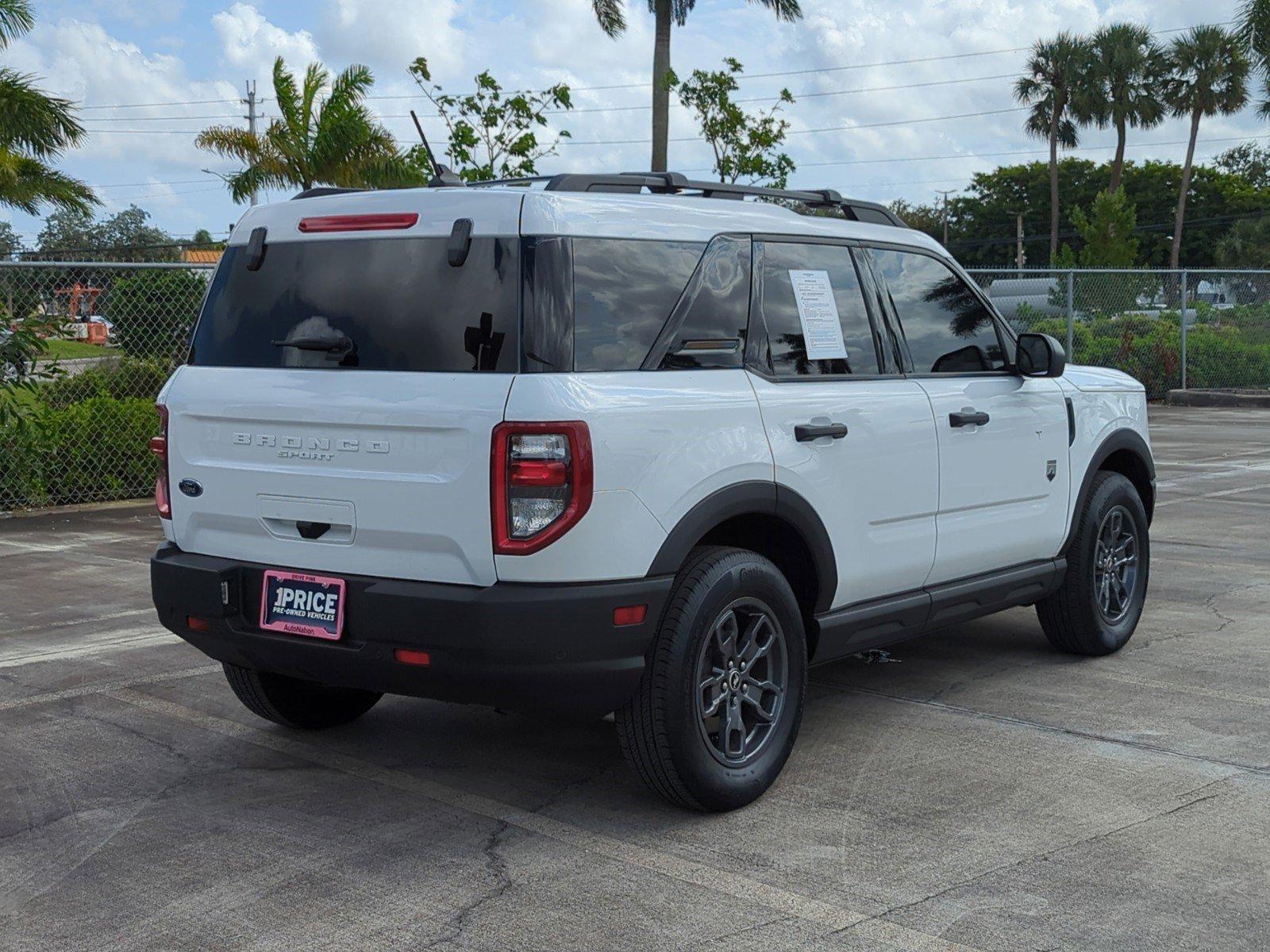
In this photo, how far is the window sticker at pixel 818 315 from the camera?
5180 millimetres

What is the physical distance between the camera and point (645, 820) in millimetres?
4648

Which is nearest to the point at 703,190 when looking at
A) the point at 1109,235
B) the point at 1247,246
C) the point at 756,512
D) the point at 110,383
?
the point at 756,512

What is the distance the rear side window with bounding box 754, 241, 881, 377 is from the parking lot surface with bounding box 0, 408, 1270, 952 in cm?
140

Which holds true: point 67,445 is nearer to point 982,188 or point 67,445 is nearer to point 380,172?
point 380,172

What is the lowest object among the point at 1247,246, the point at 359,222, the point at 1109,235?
the point at 359,222

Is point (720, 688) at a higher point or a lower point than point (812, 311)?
lower

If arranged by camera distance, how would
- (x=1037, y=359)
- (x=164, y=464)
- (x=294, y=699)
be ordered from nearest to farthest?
1. (x=164, y=464)
2. (x=294, y=699)
3. (x=1037, y=359)

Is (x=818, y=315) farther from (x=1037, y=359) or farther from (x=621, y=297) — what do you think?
(x=1037, y=359)

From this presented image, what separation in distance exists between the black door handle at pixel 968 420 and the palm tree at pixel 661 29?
66.8ft

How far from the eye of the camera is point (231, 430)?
4.76 m

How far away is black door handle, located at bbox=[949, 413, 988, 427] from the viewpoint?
18.5ft

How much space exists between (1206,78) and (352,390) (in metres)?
61.0

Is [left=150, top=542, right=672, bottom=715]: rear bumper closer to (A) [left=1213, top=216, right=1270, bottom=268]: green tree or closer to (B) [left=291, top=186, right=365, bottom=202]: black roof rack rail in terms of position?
(B) [left=291, top=186, right=365, bottom=202]: black roof rack rail

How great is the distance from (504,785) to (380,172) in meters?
24.8
